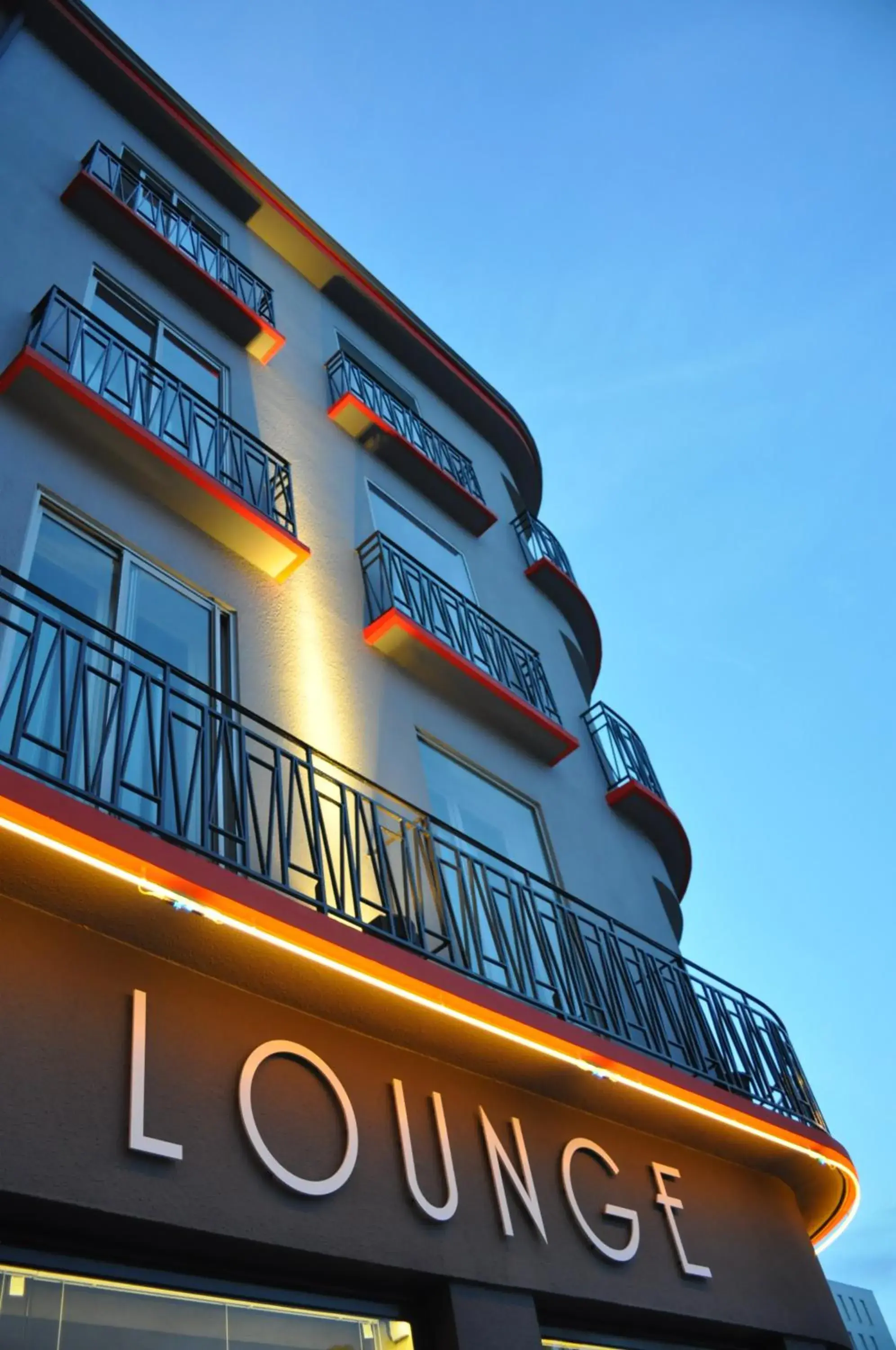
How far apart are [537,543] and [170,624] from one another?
8.77 metres

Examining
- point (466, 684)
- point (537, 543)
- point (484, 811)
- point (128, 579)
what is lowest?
point (484, 811)

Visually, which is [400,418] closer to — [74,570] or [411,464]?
[411,464]

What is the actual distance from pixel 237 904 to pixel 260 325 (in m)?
8.38

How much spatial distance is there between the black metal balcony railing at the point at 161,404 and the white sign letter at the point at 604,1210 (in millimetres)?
5719

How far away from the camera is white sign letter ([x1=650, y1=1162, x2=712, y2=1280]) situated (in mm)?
7457

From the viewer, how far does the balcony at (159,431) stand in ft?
27.5

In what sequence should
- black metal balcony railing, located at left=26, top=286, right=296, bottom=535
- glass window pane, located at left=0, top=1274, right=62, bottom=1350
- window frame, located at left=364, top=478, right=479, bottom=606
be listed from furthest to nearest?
1. window frame, located at left=364, top=478, right=479, bottom=606
2. black metal balcony railing, located at left=26, top=286, right=296, bottom=535
3. glass window pane, located at left=0, top=1274, right=62, bottom=1350

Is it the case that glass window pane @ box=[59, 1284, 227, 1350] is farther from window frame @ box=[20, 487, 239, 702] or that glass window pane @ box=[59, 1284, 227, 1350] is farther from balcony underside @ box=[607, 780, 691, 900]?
balcony underside @ box=[607, 780, 691, 900]

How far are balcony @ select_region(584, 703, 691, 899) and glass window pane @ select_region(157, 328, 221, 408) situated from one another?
20.0ft

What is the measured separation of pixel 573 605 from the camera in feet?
52.0

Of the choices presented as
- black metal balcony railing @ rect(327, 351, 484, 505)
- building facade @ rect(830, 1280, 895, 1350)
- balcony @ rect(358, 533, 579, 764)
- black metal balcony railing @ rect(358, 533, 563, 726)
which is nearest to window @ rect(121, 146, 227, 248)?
black metal balcony railing @ rect(327, 351, 484, 505)

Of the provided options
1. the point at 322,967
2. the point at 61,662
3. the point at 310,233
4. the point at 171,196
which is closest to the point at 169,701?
the point at 61,662

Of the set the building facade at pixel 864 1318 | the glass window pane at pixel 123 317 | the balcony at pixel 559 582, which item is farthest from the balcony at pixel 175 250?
the building facade at pixel 864 1318

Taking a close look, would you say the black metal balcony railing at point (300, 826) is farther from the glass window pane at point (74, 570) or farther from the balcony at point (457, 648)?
the balcony at point (457, 648)
